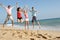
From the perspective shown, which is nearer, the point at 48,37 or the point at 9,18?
the point at 48,37

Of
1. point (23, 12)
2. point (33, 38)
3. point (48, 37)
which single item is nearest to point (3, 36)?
point (33, 38)

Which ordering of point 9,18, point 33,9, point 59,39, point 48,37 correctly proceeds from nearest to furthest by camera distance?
point 59,39
point 48,37
point 9,18
point 33,9

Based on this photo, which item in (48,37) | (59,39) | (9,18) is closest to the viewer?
(59,39)

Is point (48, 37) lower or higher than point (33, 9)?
lower

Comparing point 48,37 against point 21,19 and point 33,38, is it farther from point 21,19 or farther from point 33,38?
point 21,19

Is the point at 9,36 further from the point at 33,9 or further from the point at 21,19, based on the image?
the point at 33,9

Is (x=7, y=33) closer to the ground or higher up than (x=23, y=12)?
closer to the ground

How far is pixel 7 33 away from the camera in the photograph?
14.9 metres

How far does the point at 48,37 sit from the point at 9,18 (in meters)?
3.45

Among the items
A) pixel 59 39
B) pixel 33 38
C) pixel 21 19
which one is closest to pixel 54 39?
pixel 59 39

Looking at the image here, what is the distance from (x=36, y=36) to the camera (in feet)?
48.9

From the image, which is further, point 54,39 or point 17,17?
point 17,17

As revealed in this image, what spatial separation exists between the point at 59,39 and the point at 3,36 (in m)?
3.28

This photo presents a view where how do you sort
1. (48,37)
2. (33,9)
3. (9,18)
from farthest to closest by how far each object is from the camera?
1. (33,9)
2. (9,18)
3. (48,37)
